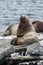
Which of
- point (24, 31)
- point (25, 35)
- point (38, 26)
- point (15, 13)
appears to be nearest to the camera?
point (25, 35)

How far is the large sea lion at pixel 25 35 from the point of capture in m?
8.64

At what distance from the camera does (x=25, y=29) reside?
31.9 ft

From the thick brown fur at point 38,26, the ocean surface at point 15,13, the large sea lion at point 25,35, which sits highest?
the large sea lion at point 25,35

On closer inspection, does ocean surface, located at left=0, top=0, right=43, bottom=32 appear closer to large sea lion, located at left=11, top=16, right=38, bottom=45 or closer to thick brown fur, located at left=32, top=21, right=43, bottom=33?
thick brown fur, located at left=32, top=21, right=43, bottom=33

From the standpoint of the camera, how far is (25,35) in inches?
355

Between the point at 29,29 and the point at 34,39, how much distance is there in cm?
107

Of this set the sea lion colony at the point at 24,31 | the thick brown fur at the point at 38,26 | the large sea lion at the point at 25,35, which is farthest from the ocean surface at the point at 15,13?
the large sea lion at the point at 25,35

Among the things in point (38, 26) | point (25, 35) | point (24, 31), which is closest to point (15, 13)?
point (38, 26)

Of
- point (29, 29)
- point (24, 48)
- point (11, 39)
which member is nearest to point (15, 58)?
point (24, 48)

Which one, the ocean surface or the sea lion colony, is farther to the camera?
the ocean surface

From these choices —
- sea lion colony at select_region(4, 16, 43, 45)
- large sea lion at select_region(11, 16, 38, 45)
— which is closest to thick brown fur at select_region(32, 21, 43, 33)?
sea lion colony at select_region(4, 16, 43, 45)

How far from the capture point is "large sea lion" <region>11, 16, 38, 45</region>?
28.3ft

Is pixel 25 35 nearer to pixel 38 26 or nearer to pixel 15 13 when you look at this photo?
pixel 38 26

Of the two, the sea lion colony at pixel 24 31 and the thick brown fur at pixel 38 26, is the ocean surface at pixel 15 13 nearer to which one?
the thick brown fur at pixel 38 26
